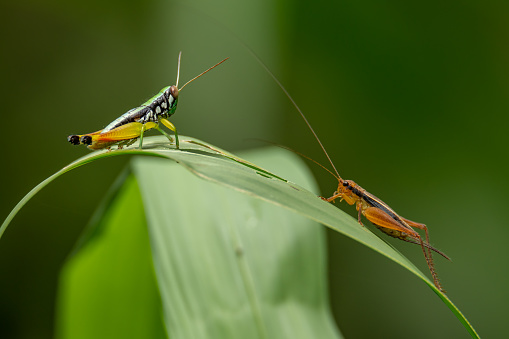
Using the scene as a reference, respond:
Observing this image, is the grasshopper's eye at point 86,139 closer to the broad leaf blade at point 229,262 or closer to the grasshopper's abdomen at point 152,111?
the grasshopper's abdomen at point 152,111

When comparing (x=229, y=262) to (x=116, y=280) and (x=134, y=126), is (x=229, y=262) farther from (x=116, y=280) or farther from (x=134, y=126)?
(x=134, y=126)

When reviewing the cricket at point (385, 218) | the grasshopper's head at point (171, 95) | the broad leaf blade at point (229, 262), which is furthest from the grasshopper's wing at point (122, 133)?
the cricket at point (385, 218)

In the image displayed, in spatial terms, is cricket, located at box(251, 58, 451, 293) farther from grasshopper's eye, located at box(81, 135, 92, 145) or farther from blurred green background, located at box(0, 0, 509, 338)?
blurred green background, located at box(0, 0, 509, 338)

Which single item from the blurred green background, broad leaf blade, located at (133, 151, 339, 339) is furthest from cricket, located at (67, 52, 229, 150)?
the blurred green background

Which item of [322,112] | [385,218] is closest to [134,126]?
[385,218]

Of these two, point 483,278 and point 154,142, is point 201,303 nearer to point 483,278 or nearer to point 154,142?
point 154,142

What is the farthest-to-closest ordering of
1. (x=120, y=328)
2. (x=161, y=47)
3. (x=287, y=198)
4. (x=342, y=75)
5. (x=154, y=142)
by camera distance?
(x=161, y=47)
(x=342, y=75)
(x=120, y=328)
(x=154, y=142)
(x=287, y=198)

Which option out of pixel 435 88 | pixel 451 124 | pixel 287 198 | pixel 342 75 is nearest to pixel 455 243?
pixel 451 124
